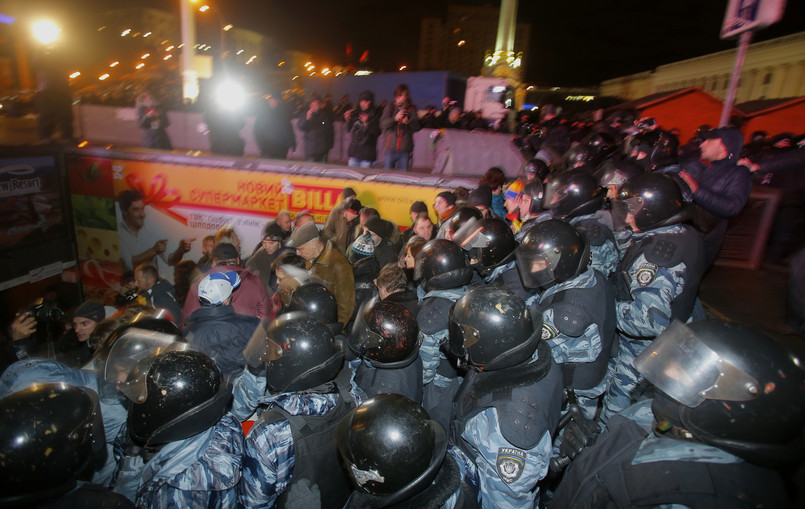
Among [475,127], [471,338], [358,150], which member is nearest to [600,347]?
[471,338]

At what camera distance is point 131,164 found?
30.6 ft

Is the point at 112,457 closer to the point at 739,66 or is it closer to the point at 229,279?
the point at 229,279

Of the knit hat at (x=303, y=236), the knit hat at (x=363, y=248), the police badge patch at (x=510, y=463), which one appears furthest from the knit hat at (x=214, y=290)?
the police badge patch at (x=510, y=463)

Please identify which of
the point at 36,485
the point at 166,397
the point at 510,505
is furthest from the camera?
the point at 510,505

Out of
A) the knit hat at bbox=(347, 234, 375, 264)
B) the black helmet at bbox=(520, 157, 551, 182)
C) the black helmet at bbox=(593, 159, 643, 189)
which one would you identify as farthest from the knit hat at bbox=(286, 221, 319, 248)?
the black helmet at bbox=(593, 159, 643, 189)

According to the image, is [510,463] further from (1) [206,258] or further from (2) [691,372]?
(1) [206,258]

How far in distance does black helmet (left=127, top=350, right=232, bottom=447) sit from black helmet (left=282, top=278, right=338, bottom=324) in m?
1.43

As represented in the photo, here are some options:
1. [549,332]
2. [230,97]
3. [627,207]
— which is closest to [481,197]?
[627,207]

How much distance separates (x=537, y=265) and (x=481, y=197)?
289 cm

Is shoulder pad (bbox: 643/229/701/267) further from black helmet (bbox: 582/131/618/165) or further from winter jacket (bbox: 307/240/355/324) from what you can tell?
black helmet (bbox: 582/131/618/165)

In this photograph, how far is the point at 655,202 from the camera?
361 cm

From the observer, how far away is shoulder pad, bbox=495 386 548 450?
2.16 metres

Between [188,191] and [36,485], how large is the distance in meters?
8.38

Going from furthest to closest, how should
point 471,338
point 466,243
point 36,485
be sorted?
1. point 466,243
2. point 471,338
3. point 36,485
